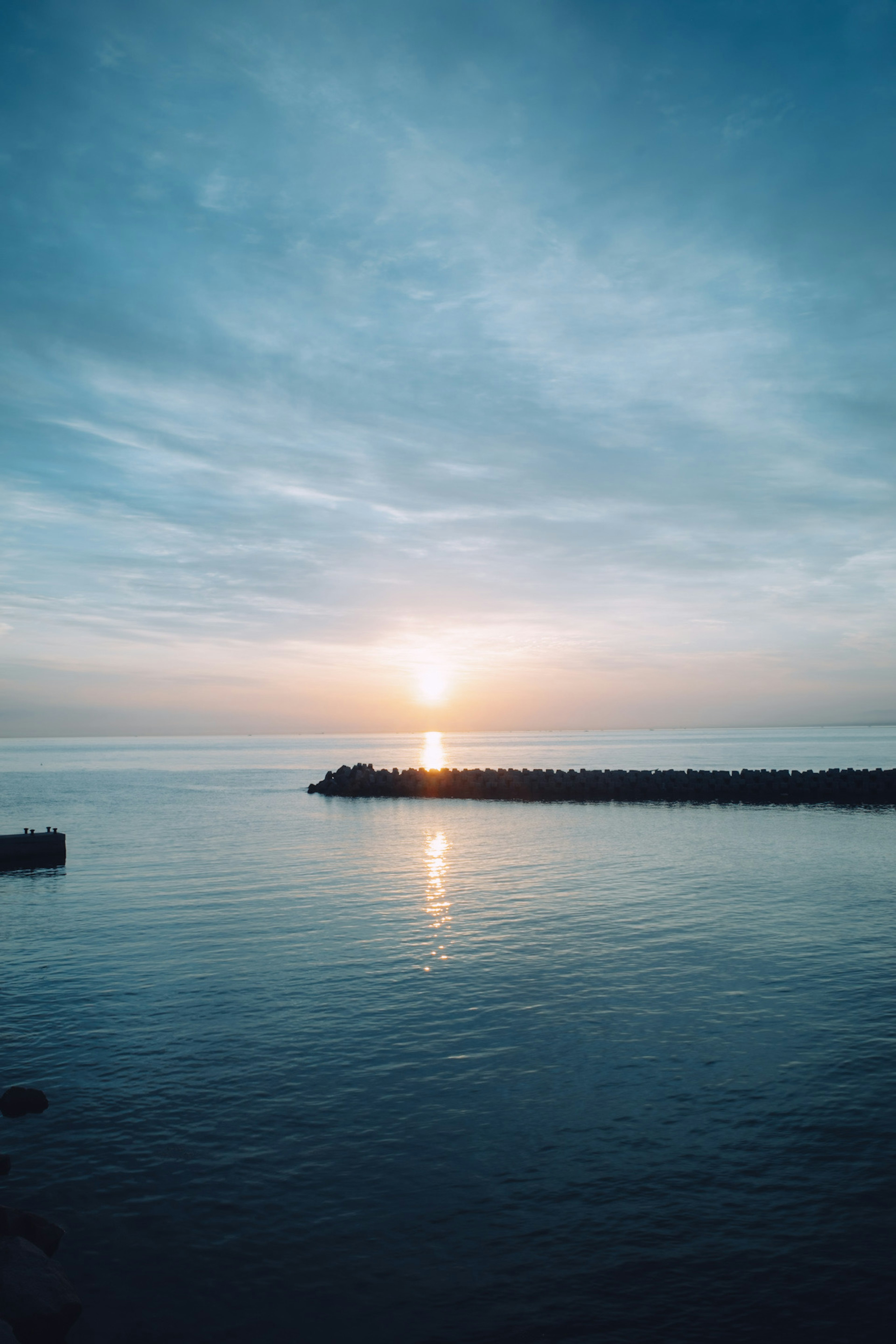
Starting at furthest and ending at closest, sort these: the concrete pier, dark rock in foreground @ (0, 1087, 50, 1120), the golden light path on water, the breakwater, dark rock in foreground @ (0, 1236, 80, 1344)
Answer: the breakwater, the concrete pier, the golden light path on water, dark rock in foreground @ (0, 1087, 50, 1120), dark rock in foreground @ (0, 1236, 80, 1344)

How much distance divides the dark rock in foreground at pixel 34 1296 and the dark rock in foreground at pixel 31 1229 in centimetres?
30

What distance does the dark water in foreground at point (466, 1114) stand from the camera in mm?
7852

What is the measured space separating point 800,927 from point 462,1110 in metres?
13.9

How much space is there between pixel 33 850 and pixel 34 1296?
34701mm

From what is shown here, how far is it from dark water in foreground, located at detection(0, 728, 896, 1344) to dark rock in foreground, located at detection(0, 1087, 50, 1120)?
0.31 meters

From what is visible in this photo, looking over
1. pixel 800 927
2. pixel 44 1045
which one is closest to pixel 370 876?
pixel 800 927

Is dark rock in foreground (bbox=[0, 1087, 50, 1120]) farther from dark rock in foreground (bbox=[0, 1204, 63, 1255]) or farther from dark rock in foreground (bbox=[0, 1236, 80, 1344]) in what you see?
dark rock in foreground (bbox=[0, 1236, 80, 1344])

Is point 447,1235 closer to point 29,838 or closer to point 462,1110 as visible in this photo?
point 462,1110

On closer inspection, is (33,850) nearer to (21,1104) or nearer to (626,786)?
(21,1104)

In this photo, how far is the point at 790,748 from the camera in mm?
198250

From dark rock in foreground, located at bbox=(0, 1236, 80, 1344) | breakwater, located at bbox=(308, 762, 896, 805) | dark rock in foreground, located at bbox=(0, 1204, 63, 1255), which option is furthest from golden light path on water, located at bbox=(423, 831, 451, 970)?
breakwater, located at bbox=(308, 762, 896, 805)

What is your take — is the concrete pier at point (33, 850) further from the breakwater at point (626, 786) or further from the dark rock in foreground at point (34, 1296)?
the breakwater at point (626, 786)

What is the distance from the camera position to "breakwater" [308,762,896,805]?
204 feet

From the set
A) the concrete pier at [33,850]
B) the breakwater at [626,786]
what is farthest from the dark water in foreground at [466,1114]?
the breakwater at [626,786]
